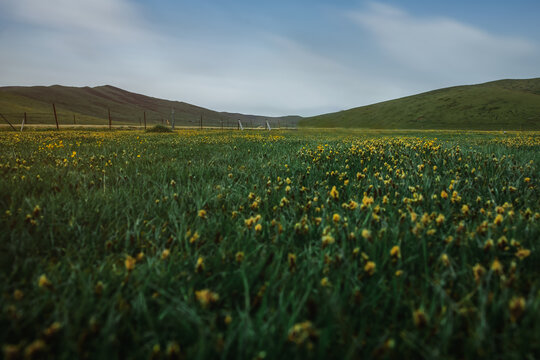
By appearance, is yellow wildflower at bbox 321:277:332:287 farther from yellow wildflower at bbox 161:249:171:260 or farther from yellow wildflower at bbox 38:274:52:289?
yellow wildflower at bbox 38:274:52:289

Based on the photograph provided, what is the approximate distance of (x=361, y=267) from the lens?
1744mm

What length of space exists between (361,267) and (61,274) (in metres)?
1.81

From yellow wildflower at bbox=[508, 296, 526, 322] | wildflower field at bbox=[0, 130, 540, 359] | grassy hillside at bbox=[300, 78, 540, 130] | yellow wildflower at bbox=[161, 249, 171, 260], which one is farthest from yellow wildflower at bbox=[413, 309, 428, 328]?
grassy hillside at bbox=[300, 78, 540, 130]

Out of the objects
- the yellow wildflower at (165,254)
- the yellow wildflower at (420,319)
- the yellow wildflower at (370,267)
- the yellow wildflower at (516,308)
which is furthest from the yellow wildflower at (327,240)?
the yellow wildflower at (165,254)

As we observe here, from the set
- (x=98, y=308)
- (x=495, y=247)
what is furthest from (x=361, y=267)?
(x=98, y=308)

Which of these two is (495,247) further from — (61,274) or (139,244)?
(61,274)

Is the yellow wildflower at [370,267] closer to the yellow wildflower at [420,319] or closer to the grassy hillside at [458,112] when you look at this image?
the yellow wildflower at [420,319]

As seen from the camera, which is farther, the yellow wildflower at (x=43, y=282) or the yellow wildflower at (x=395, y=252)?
the yellow wildflower at (x=395, y=252)

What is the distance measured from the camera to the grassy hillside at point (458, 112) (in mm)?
91938

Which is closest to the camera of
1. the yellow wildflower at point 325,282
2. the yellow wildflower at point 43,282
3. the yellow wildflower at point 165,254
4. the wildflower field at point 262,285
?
the wildflower field at point 262,285

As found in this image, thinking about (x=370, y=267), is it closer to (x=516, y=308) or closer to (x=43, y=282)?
(x=516, y=308)

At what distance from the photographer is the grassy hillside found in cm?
9194

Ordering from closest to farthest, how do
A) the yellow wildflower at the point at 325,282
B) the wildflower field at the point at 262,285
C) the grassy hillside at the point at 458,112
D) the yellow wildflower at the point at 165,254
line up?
the wildflower field at the point at 262,285, the yellow wildflower at the point at 325,282, the yellow wildflower at the point at 165,254, the grassy hillside at the point at 458,112

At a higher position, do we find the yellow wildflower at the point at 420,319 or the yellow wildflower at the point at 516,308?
the yellow wildflower at the point at 516,308
